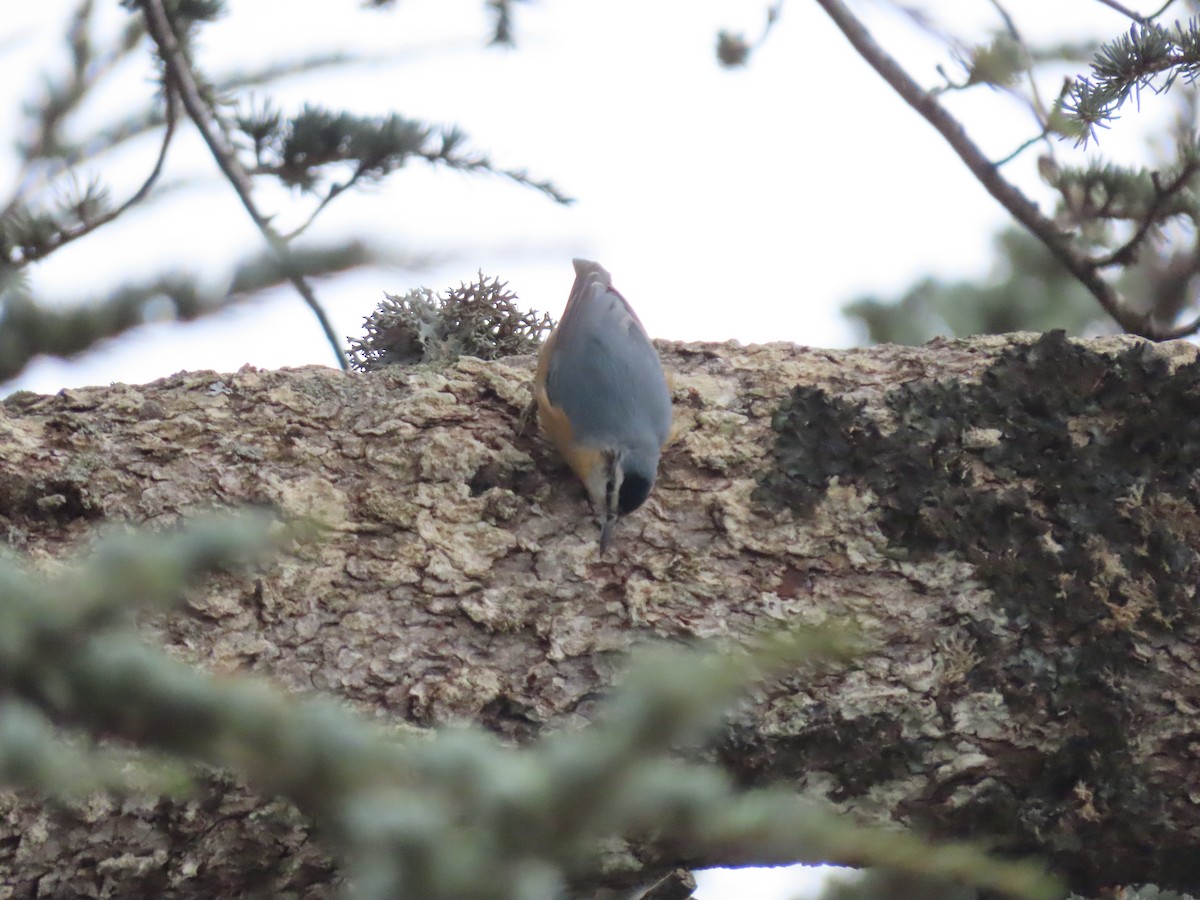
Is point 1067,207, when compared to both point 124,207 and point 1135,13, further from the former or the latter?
point 124,207

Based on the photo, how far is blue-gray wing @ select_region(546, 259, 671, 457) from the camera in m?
2.64

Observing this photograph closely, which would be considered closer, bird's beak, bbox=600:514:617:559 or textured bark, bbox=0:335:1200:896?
textured bark, bbox=0:335:1200:896

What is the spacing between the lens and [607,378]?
2898 millimetres

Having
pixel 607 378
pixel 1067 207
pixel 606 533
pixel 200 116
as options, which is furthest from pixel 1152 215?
pixel 200 116

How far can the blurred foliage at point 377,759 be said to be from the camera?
0.70m

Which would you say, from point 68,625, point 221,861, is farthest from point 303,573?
point 68,625

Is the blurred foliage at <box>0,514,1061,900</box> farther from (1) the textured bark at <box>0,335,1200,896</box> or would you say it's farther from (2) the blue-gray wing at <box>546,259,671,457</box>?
(2) the blue-gray wing at <box>546,259,671,457</box>

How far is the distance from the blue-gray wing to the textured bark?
75 millimetres

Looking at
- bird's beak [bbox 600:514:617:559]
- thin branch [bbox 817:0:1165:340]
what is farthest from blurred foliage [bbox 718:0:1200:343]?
bird's beak [bbox 600:514:617:559]

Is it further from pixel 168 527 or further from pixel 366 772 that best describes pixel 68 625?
pixel 168 527

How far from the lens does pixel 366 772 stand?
73cm

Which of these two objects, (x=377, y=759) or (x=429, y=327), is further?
(x=429, y=327)

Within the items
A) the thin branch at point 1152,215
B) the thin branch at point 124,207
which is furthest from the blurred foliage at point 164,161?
the thin branch at point 1152,215

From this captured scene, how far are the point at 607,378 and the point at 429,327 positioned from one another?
50 centimetres
